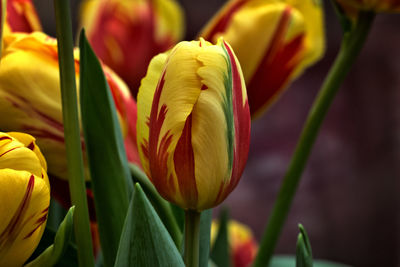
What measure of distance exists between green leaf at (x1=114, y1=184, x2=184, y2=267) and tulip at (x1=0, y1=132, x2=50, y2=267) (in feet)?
0.08

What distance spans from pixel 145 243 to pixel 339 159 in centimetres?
125

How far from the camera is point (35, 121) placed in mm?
253

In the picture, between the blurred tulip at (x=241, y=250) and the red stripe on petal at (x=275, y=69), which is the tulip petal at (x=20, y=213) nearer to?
the red stripe on petal at (x=275, y=69)

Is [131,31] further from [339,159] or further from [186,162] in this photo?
[339,159]

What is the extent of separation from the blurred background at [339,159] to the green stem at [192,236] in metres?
1.17

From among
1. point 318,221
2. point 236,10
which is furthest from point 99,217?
point 318,221

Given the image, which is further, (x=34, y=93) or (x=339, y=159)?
(x=339, y=159)

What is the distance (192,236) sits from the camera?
0.22 metres

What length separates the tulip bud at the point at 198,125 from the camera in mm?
205

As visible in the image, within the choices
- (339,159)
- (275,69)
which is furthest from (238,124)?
(339,159)

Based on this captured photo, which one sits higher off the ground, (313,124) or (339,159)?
(313,124)

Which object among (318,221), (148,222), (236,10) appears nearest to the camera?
(148,222)

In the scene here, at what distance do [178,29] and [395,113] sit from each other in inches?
43.7

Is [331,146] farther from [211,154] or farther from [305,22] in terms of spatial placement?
[211,154]
